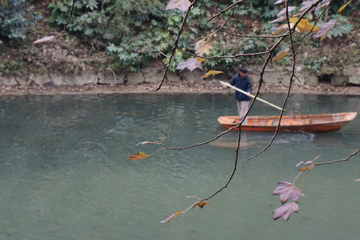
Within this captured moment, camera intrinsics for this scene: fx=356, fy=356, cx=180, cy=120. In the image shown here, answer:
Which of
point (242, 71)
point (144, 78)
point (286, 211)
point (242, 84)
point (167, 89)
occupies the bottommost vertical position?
point (167, 89)

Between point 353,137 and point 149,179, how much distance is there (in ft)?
16.2

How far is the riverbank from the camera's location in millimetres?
12688

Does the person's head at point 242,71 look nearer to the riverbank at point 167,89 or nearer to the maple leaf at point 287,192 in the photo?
the riverbank at point 167,89

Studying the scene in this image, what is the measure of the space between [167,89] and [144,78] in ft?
4.43

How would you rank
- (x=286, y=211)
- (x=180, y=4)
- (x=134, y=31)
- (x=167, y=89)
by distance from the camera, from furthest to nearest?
(x=134, y=31) → (x=167, y=89) → (x=286, y=211) → (x=180, y=4)

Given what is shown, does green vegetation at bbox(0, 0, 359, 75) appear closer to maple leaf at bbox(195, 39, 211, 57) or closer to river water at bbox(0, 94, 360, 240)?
river water at bbox(0, 94, 360, 240)

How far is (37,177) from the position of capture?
586 centimetres

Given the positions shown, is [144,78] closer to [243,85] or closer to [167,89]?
[167,89]

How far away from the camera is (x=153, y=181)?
226 inches

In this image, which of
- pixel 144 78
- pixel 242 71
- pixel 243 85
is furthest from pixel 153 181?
pixel 144 78

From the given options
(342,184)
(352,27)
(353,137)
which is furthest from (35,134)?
(352,27)

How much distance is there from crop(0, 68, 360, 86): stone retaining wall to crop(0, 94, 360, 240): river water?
3.56m

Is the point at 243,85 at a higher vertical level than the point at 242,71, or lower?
lower

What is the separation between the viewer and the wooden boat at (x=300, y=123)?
796 centimetres
